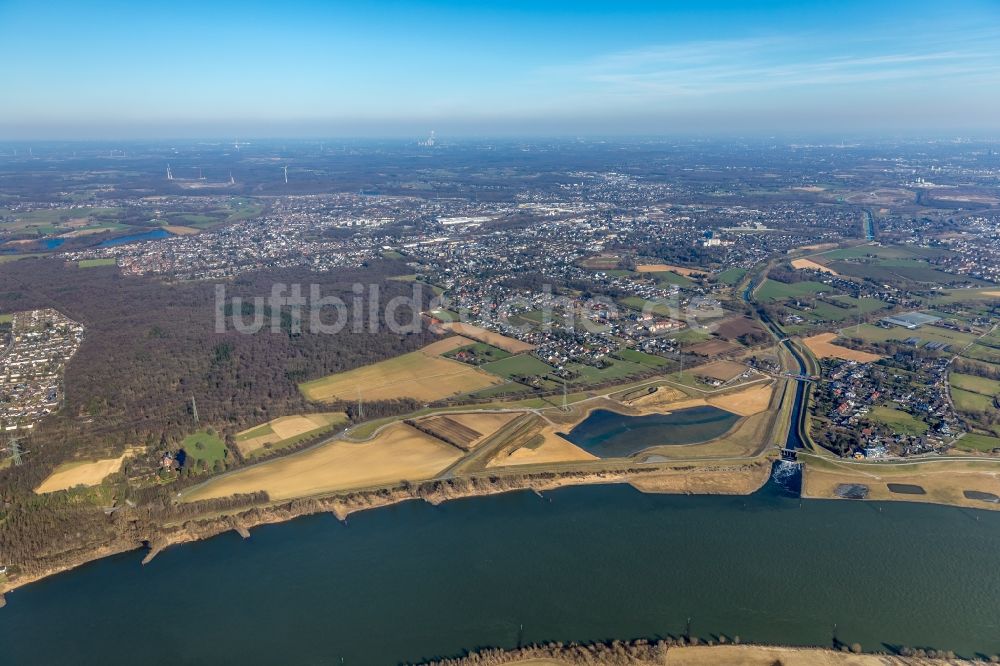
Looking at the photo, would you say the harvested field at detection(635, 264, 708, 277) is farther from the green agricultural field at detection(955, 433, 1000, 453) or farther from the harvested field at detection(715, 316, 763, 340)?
the green agricultural field at detection(955, 433, 1000, 453)

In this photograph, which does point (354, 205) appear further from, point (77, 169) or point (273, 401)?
point (77, 169)

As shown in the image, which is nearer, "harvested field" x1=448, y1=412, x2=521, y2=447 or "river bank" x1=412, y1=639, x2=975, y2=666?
"river bank" x1=412, y1=639, x2=975, y2=666

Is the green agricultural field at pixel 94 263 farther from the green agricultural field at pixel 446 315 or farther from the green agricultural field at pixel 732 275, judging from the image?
the green agricultural field at pixel 732 275

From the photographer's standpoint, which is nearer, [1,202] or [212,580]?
[212,580]

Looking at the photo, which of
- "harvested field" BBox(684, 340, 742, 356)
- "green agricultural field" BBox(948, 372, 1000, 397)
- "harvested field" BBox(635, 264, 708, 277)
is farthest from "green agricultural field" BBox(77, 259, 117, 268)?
"green agricultural field" BBox(948, 372, 1000, 397)

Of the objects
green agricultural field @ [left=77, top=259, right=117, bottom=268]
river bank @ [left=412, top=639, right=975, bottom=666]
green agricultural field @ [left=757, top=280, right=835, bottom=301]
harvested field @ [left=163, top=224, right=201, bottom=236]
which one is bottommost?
river bank @ [left=412, top=639, right=975, bottom=666]

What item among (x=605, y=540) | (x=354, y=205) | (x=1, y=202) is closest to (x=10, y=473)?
(x=605, y=540)
